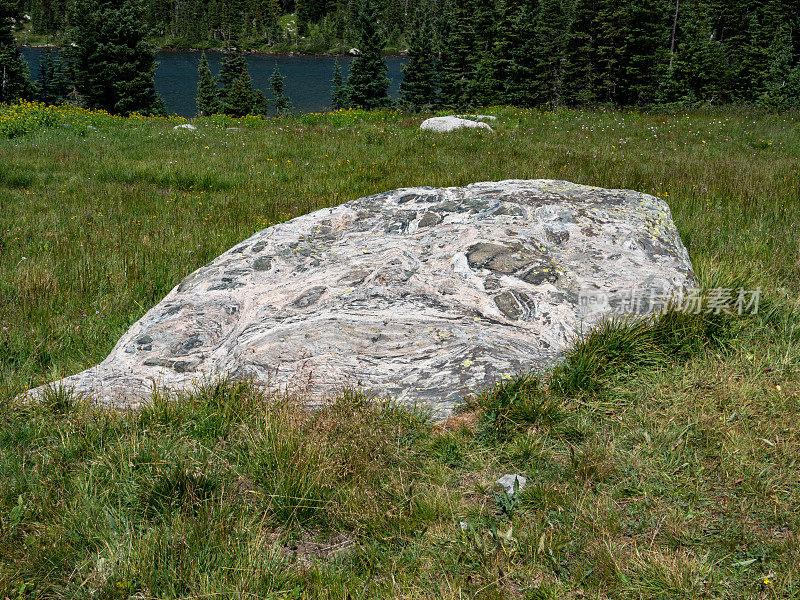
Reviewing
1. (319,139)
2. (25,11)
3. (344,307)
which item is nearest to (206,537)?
(344,307)

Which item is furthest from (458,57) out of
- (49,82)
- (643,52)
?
(49,82)

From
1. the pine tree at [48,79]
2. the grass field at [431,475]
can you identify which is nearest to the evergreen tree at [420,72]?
the pine tree at [48,79]

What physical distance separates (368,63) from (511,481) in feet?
158

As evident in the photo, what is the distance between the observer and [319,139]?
14.7 meters

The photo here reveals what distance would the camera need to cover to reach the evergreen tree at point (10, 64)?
49.6 m

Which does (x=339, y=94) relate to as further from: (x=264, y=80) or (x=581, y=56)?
(x=264, y=80)

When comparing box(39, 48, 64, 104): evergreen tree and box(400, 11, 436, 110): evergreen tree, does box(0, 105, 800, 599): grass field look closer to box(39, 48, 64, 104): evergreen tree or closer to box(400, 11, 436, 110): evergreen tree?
box(400, 11, 436, 110): evergreen tree

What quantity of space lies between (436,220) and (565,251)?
4.53 ft

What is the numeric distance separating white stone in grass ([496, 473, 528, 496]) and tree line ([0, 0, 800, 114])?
35.0 meters

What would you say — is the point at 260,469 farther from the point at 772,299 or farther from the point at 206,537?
the point at 772,299

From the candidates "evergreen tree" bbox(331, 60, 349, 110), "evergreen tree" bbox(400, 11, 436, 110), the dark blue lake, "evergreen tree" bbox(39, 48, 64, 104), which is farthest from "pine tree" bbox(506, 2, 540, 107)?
"evergreen tree" bbox(39, 48, 64, 104)

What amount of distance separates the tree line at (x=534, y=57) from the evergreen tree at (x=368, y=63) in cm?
9

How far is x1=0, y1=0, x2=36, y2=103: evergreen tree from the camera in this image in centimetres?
4962

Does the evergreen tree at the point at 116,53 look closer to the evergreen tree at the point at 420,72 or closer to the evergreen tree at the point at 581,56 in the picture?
the evergreen tree at the point at 420,72
